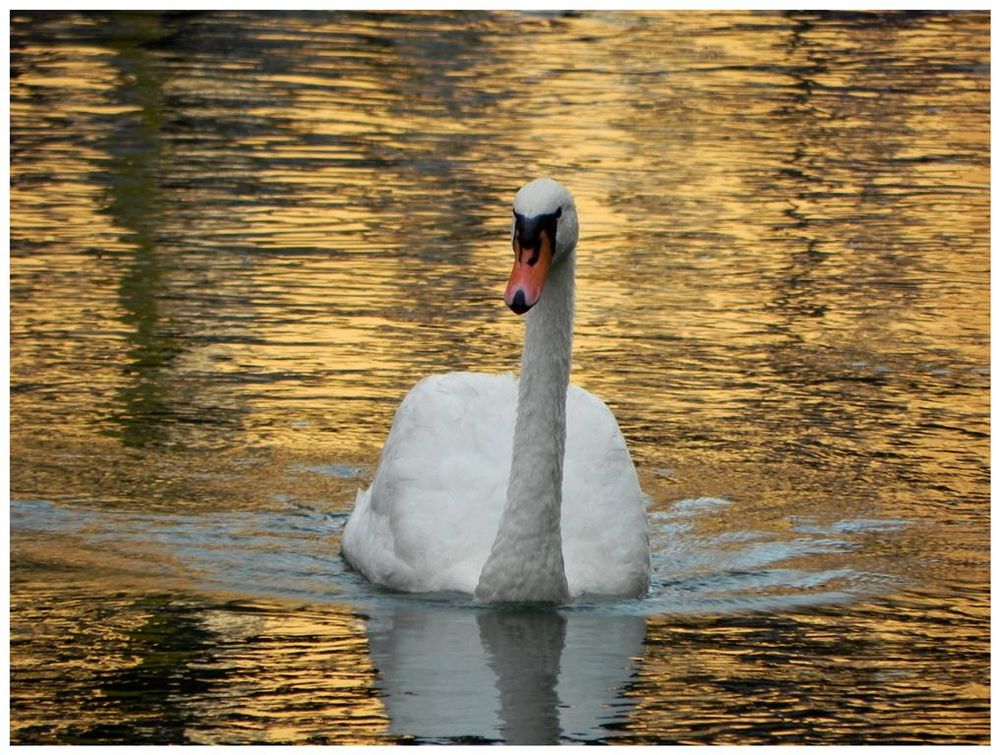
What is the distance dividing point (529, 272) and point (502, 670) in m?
1.91

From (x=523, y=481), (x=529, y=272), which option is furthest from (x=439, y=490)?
(x=529, y=272)

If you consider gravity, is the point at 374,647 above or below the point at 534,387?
below

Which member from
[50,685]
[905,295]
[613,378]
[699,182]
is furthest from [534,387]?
[699,182]

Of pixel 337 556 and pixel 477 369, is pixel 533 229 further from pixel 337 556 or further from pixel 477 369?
pixel 477 369

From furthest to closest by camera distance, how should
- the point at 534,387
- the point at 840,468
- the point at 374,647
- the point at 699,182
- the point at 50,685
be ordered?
the point at 699,182, the point at 840,468, the point at 534,387, the point at 374,647, the point at 50,685

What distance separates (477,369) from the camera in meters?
16.0

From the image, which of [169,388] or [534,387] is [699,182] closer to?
[169,388]

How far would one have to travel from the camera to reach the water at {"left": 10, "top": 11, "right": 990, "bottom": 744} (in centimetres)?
1038

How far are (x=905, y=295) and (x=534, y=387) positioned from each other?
7610 mm

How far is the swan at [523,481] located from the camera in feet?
37.5

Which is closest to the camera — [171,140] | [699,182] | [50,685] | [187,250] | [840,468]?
[50,685]

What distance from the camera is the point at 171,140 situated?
2466 centimetres

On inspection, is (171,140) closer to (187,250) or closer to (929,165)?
(187,250)

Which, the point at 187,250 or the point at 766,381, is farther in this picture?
the point at 187,250
